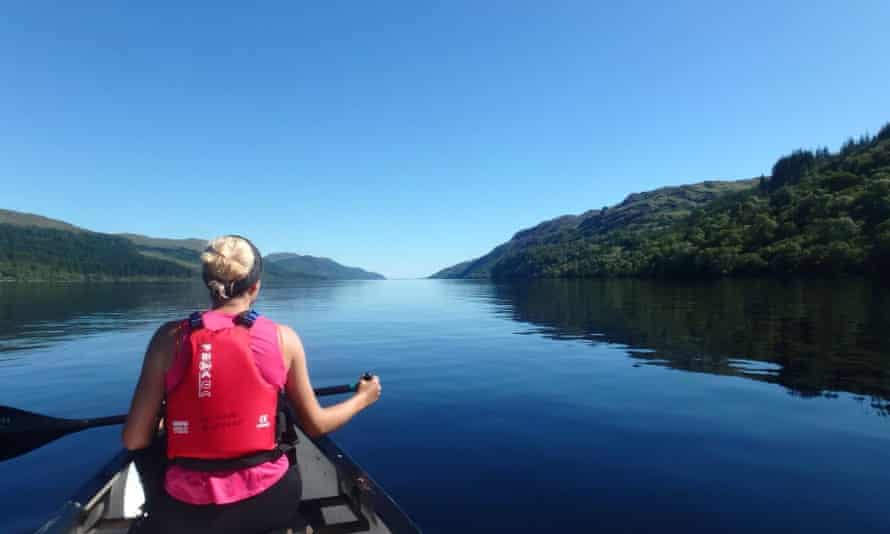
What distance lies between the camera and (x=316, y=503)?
7.32m

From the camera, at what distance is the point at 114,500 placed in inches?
288

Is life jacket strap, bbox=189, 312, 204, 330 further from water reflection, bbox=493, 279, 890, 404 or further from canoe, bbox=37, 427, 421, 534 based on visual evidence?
water reflection, bbox=493, 279, 890, 404

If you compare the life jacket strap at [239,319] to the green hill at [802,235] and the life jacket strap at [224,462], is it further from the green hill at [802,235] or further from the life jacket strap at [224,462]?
the green hill at [802,235]

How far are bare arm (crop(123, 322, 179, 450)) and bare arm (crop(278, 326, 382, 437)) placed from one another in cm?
88

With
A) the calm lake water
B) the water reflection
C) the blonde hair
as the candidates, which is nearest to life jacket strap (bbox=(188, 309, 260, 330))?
the blonde hair

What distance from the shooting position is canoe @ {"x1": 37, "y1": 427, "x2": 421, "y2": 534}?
613 centimetres

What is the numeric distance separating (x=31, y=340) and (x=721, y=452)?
43.8 metres

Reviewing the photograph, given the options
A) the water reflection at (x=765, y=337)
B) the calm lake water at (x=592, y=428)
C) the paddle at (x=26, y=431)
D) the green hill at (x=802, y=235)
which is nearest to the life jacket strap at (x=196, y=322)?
the paddle at (x=26, y=431)

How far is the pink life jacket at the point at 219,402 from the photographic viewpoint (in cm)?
375

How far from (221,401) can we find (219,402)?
17 mm

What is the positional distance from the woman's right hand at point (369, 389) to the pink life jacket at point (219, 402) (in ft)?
3.64

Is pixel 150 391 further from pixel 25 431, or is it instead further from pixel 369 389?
pixel 25 431

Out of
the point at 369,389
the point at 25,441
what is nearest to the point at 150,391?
the point at 369,389

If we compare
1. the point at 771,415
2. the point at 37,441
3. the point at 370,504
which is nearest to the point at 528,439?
the point at 370,504
